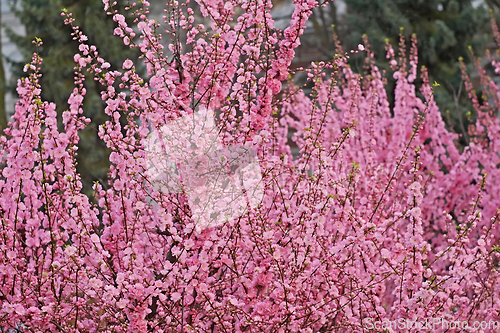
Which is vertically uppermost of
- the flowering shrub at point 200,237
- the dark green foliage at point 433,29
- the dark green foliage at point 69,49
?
the dark green foliage at point 69,49

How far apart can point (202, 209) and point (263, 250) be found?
19.0 inches

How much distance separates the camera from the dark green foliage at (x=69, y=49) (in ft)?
41.8

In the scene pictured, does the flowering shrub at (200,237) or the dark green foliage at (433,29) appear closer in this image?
the flowering shrub at (200,237)

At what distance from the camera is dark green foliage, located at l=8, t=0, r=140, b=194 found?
12734mm

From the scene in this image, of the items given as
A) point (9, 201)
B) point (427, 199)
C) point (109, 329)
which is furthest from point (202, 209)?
point (427, 199)

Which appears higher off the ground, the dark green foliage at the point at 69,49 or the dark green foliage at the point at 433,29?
the dark green foliage at the point at 69,49

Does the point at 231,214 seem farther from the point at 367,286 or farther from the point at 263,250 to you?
the point at 367,286

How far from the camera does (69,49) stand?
43.2 feet

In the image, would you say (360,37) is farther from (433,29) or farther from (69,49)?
(69,49)

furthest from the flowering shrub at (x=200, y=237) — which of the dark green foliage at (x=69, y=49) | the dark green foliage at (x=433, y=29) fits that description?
the dark green foliage at (x=433, y=29)

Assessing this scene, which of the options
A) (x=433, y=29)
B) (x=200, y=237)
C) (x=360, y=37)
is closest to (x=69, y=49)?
(x=360, y=37)

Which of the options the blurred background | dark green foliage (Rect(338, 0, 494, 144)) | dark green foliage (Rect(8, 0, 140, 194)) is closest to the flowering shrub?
the blurred background

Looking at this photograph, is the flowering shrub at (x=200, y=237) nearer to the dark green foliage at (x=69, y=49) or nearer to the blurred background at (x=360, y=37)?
the blurred background at (x=360, y=37)

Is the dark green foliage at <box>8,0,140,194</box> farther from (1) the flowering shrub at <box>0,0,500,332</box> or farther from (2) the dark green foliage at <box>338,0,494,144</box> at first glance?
(1) the flowering shrub at <box>0,0,500,332</box>
